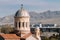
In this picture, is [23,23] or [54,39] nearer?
[23,23]

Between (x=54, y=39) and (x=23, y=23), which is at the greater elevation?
(x=23, y=23)

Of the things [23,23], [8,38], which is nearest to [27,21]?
[23,23]

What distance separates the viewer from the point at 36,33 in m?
44.2

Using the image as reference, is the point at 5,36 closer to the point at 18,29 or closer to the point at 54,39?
the point at 18,29

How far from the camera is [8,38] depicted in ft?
137

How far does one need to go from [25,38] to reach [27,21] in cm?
243

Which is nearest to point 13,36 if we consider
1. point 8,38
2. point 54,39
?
point 8,38

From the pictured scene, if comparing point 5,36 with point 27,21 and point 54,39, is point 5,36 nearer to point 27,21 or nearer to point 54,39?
point 27,21

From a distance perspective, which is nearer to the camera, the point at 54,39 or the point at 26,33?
the point at 26,33

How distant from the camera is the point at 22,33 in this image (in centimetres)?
4309

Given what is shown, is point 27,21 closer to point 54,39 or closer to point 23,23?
point 23,23

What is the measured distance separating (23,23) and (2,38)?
140 inches

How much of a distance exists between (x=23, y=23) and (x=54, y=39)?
61.8 ft

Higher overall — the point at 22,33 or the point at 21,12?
the point at 21,12
